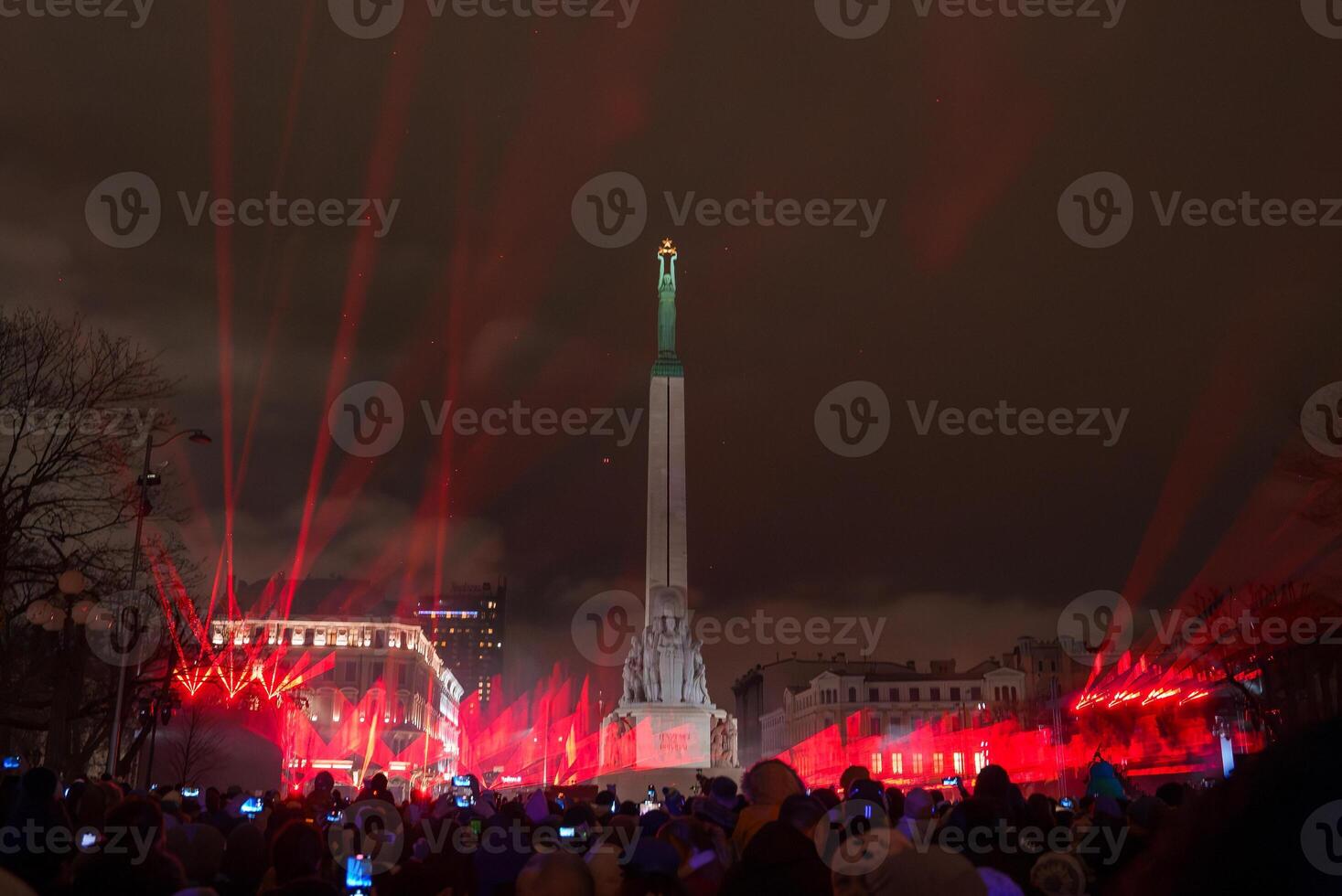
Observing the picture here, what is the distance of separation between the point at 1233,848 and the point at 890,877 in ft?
6.33

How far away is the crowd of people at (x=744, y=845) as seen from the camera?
148 cm

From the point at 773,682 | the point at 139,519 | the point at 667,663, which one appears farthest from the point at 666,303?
the point at 773,682

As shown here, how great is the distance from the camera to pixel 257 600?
124688 millimetres

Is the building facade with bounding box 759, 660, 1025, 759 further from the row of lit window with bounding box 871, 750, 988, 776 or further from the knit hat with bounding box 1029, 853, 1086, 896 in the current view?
the knit hat with bounding box 1029, 853, 1086, 896

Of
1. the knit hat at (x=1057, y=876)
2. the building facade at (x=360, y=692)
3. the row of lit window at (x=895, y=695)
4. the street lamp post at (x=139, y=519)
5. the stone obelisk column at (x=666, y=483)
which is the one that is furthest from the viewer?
the row of lit window at (x=895, y=695)

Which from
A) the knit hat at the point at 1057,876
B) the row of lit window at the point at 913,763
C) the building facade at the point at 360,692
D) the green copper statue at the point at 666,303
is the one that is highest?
the green copper statue at the point at 666,303

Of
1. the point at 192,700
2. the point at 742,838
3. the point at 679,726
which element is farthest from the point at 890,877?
the point at 679,726

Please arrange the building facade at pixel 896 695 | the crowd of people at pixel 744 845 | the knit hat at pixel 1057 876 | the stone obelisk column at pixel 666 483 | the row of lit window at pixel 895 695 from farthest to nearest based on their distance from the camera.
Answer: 1. the row of lit window at pixel 895 695
2. the building facade at pixel 896 695
3. the stone obelisk column at pixel 666 483
4. the knit hat at pixel 1057 876
5. the crowd of people at pixel 744 845

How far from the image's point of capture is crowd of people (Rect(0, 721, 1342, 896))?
1.48 meters

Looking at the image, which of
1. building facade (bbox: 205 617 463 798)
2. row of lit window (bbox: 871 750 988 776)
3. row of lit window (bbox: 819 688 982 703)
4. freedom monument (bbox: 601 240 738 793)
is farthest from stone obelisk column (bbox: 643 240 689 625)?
row of lit window (bbox: 819 688 982 703)

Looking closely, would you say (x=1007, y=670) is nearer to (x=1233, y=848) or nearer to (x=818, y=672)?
(x=818, y=672)

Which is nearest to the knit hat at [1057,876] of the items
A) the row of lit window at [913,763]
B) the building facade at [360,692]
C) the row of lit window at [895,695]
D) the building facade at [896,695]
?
the building facade at [360,692]

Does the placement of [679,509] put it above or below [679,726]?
above

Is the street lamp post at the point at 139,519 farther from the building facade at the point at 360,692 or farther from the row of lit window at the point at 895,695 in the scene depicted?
the row of lit window at the point at 895,695
